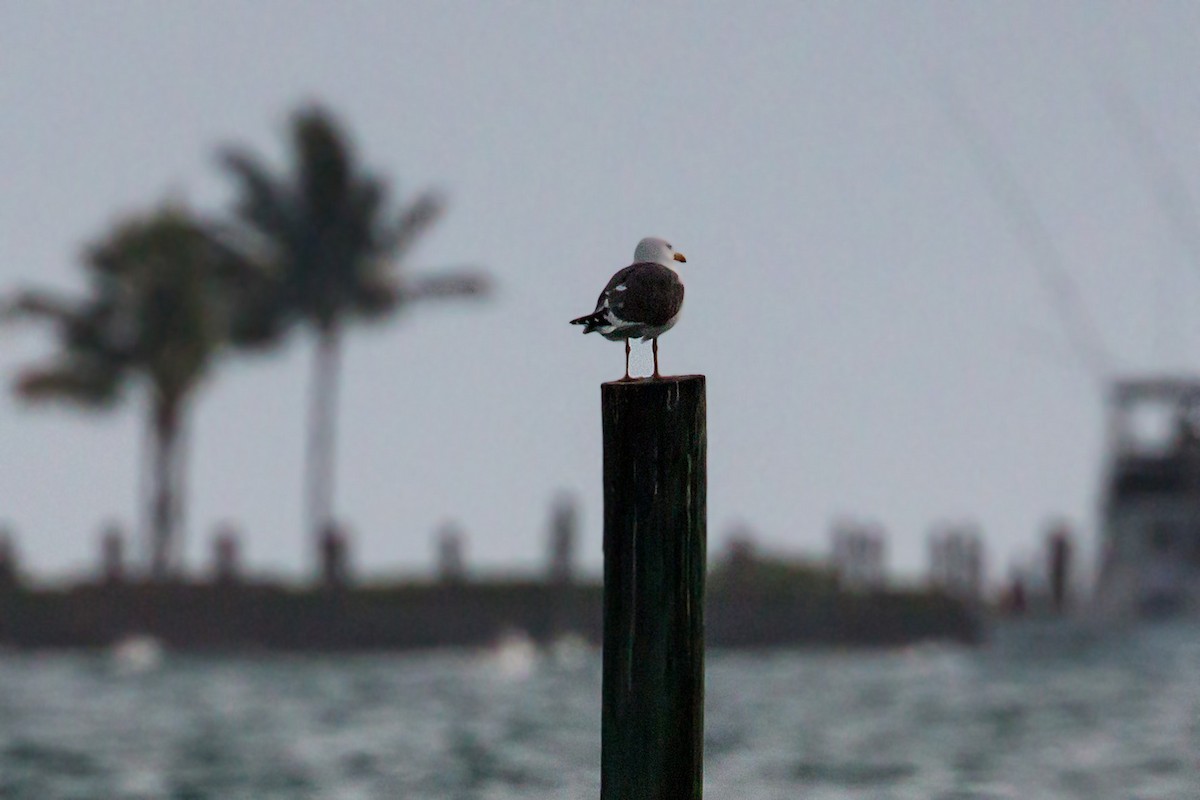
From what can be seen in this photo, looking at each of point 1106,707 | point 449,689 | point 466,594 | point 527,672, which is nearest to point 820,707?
point 1106,707

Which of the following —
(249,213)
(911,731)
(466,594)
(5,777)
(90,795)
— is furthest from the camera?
(249,213)

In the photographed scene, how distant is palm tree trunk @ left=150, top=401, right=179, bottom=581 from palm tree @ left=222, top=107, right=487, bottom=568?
3.06m

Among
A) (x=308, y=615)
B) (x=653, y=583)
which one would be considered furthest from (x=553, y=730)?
(x=308, y=615)

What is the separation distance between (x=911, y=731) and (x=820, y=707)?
13.2 ft

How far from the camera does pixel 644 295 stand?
8.98 metres

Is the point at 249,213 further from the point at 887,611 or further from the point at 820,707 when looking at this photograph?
the point at 820,707

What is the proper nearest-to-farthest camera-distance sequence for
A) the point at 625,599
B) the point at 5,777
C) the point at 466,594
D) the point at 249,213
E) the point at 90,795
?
the point at 625,599 < the point at 90,795 < the point at 5,777 < the point at 466,594 < the point at 249,213

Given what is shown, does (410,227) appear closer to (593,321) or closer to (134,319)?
(134,319)

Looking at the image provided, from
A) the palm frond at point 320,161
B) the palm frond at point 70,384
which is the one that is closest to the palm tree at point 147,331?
the palm frond at point 70,384

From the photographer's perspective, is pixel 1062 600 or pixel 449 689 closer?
pixel 449 689

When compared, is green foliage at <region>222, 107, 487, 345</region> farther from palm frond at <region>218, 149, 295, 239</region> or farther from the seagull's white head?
the seagull's white head

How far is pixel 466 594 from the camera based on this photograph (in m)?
40.2

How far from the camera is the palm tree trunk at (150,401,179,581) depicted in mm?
41938

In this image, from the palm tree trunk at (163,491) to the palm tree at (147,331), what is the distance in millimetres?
22
